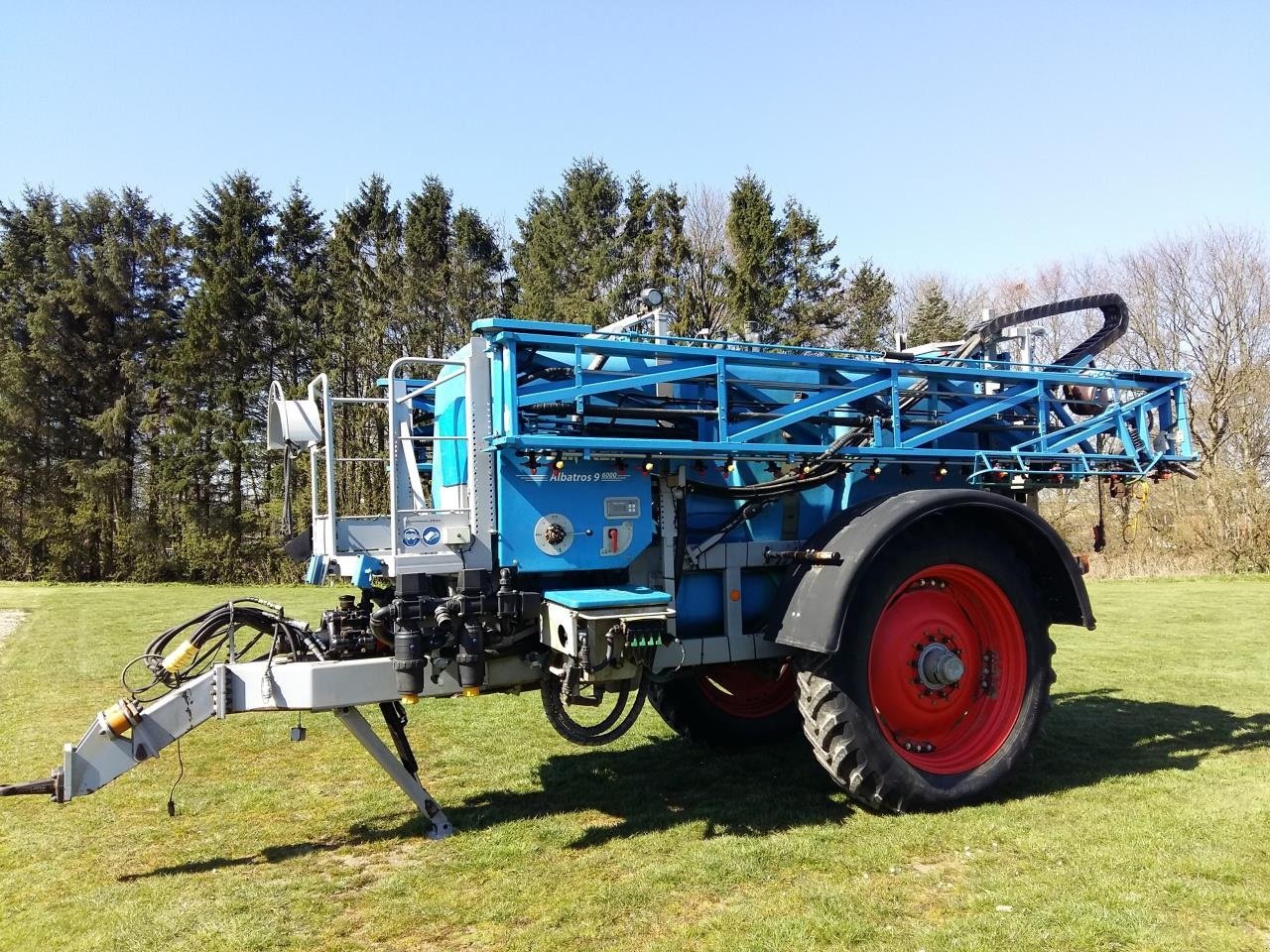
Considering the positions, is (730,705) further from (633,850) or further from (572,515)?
(572,515)

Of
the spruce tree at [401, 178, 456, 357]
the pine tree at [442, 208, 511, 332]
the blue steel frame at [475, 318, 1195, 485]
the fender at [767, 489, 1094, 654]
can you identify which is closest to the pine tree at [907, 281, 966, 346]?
the pine tree at [442, 208, 511, 332]

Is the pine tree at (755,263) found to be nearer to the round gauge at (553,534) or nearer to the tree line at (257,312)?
the tree line at (257,312)

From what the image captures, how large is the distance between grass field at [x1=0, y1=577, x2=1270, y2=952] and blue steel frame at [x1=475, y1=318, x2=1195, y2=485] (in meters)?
1.96

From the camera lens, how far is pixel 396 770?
4.76 meters

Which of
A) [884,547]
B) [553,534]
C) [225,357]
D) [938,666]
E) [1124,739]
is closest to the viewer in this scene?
[553,534]

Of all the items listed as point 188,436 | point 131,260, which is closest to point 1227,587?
point 188,436

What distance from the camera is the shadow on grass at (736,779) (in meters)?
4.96

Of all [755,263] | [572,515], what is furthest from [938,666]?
[755,263]

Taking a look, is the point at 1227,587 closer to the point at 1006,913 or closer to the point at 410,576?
the point at 1006,913

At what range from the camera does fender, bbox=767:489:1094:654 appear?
4656mm

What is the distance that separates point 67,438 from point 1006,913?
34.6 m

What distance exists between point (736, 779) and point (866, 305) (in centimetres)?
2790

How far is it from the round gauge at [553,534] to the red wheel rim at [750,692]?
7.47 feet

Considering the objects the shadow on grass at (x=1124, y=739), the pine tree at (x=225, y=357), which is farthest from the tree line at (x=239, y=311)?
the shadow on grass at (x=1124, y=739)
